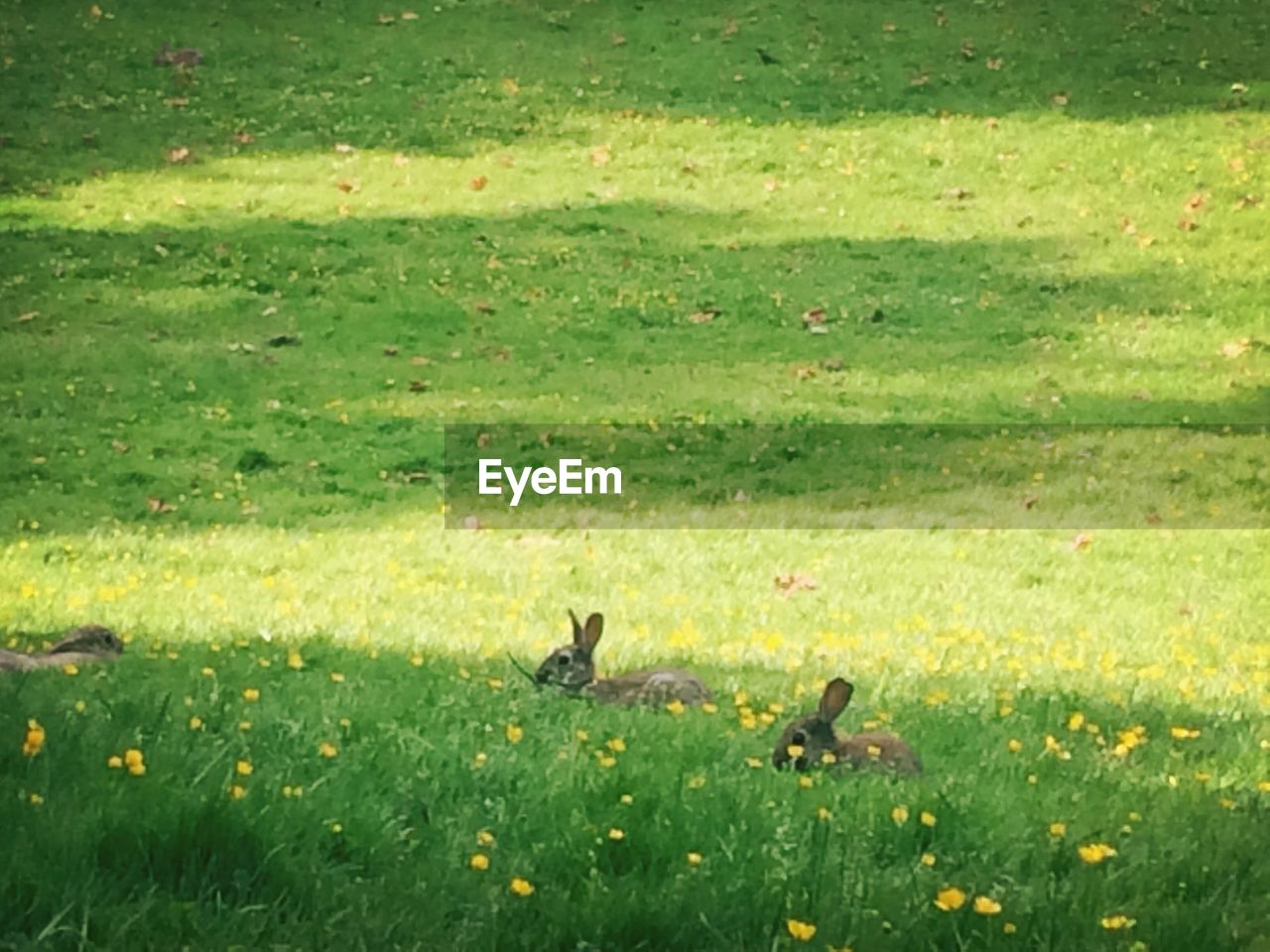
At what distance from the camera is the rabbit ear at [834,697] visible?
21.9 ft

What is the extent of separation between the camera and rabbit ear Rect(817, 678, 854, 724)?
6.67m

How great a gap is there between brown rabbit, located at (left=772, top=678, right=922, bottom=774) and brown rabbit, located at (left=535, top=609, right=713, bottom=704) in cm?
149

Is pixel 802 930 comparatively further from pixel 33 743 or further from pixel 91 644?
pixel 91 644

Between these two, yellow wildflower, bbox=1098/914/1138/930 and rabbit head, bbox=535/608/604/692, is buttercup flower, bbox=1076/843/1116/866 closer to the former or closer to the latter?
yellow wildflower, bbox=1098/914/1138/930

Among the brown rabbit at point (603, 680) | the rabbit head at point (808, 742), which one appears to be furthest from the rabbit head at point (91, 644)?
the rabbit head at point (808, 742)

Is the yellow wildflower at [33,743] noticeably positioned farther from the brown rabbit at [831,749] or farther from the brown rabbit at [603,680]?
the brown rabbit at [603,680]

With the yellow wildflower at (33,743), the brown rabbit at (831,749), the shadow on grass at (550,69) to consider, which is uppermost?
the shadow on grass at (550,69)

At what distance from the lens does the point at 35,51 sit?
106 ft

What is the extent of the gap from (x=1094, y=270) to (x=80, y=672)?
20.4m

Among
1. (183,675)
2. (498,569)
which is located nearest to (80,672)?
(183,675)

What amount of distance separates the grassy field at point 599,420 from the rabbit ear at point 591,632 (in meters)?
0.44
